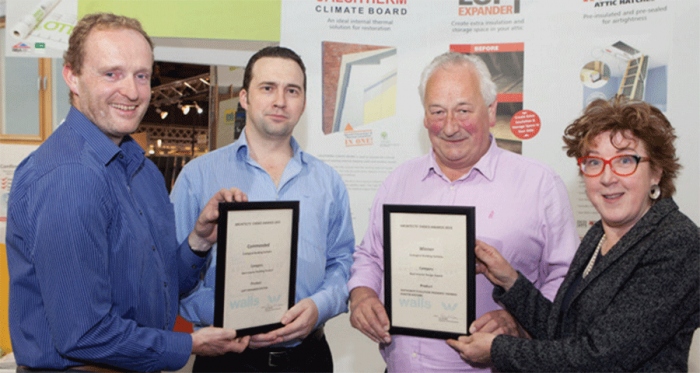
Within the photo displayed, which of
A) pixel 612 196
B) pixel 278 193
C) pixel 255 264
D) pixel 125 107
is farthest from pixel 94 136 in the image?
pixel 612 196

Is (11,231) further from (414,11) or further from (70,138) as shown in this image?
(414,11)

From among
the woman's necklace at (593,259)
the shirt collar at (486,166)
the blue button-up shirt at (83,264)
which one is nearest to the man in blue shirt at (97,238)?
the blue button-up shirt at (83,264)

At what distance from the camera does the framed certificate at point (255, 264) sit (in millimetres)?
2369

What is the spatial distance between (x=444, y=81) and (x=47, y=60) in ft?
10.1

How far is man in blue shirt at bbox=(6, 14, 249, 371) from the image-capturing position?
6.23 feet

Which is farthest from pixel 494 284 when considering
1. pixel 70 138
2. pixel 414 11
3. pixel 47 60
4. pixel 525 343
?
pixel 47 60

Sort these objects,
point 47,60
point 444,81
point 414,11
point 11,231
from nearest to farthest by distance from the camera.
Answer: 1. point 11,231
2. point 444,81
3. point 414,11
4. point 47,60

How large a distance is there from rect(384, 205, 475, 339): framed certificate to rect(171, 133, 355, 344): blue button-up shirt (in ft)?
1.36

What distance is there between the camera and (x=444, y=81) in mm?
A: 2639

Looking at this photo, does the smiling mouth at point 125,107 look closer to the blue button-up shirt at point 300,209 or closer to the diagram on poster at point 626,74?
the blue button-up shirt at point 300,209

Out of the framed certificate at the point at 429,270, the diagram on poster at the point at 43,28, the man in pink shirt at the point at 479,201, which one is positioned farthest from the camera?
Result: the diagram on poster at the point at 43,28

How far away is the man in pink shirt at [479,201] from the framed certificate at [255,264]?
35cm

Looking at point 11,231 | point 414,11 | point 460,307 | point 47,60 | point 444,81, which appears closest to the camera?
point 11,231

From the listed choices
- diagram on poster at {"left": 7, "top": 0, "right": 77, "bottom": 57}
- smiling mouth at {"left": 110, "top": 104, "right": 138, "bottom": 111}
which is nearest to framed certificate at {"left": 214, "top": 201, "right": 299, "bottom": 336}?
smiling mouth at {"left": 110, "top": 104, "right": 138, "bottom": 111}
